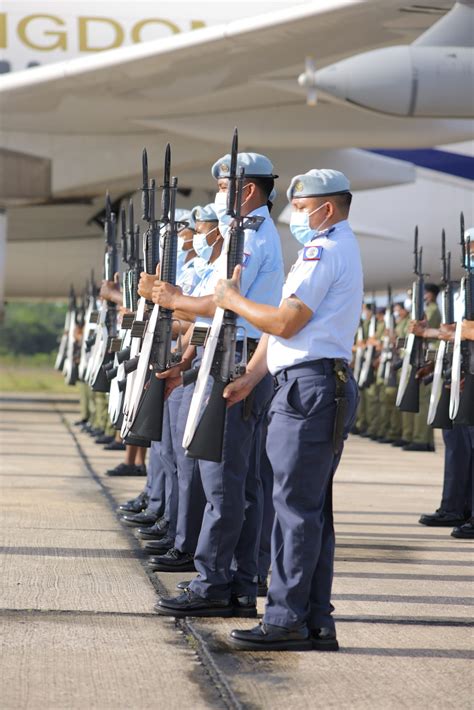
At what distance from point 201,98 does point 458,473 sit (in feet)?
23.0

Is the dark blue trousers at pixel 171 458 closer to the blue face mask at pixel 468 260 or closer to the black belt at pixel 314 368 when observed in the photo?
the black belt at pixel 314 368

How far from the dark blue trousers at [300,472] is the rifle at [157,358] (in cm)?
107

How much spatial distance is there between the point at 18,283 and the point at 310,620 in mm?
15427

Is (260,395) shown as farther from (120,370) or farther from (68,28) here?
(68,28)

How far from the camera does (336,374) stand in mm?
3857

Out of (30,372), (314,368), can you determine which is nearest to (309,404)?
(314,368)

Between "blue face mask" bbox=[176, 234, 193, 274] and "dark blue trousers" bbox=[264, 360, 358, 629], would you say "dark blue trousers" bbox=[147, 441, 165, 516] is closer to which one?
"blue face mask" bbox=[176, 234, 193, 274]

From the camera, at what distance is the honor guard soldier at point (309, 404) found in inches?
151

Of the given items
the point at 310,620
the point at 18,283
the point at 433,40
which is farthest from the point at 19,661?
the point at 18,283

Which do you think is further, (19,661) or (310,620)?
(310,620)

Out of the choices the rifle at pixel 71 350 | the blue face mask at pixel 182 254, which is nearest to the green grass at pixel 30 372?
the rifle at pixel 71 350

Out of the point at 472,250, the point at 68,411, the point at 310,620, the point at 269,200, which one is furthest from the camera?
the point at 68,411

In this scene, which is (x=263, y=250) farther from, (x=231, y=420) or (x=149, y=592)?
(x=149, y=592)

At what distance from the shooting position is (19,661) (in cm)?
359
